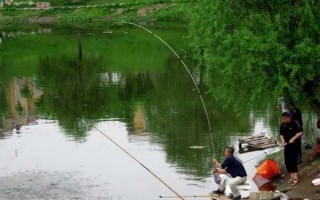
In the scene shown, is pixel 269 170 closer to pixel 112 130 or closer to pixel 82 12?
pixel 112 130

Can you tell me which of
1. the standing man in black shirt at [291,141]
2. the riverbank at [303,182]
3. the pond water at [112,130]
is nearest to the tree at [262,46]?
the standing man in black shirt at [291,141]

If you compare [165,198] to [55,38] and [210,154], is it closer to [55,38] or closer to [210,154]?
[210,154]

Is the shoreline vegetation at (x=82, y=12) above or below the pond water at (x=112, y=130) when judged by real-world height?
above

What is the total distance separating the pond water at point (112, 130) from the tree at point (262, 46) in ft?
10.3

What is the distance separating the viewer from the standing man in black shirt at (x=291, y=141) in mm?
20656

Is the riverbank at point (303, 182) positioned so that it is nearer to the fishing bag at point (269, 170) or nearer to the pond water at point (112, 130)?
the fishing bag at point (269, 170)

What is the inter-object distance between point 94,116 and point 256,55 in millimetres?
15596

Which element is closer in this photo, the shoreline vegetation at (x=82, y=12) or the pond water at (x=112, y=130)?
the pond water at (x=112, y=130)

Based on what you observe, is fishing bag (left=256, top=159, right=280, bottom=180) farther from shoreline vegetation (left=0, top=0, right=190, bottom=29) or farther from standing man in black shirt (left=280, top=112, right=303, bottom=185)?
shoreline vegetation (left=0, top=0, right=190, bottom=29)

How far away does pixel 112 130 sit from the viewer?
31812mm

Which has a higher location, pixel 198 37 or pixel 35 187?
pixel 198 37

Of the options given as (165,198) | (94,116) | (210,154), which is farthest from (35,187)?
(94,116)

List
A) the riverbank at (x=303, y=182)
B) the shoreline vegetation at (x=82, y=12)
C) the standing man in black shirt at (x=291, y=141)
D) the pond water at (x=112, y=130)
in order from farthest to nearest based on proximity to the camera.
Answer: the shoreline vegetation at (x=82, y=12) → the pond water at (x=112, y=130) → the standing man in black shirt at (x=291, y=141) → the riverbank at (x=303, y=182)

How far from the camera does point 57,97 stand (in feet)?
137
